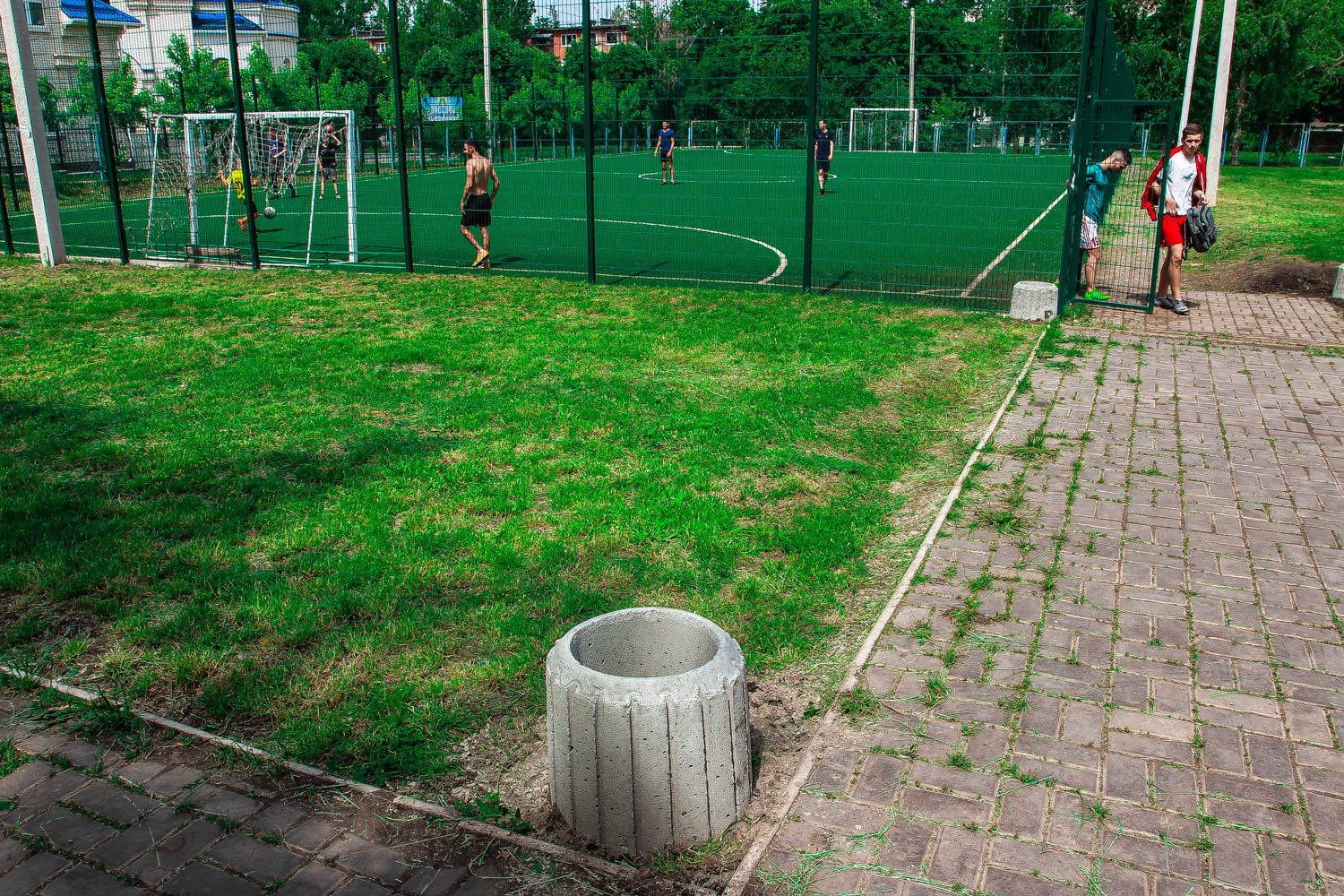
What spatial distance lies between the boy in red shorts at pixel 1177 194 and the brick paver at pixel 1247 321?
461 mm

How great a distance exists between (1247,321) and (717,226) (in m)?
11.0

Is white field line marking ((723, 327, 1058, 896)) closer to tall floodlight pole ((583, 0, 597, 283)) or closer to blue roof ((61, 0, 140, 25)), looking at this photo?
tall floodlight pole ((583, 0, 597, 283))

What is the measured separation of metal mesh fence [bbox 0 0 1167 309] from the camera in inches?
498

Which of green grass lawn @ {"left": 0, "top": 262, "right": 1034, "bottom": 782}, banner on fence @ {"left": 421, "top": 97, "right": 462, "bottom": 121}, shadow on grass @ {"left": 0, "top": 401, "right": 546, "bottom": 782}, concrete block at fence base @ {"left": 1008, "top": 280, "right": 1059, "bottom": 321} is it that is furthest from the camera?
Result: banner on fence @ {"left": 421, "top": 97, "right": 462, "bottom": 121}

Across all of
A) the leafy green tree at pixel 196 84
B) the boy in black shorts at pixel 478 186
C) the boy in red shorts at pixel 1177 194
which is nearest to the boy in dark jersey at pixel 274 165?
the boy in black shorts at pixel 478 186

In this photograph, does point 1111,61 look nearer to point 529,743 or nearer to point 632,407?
point 632,407

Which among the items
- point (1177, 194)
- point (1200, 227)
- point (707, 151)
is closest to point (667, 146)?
point (707, 151)

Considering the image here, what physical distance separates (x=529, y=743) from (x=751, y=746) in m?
0.81

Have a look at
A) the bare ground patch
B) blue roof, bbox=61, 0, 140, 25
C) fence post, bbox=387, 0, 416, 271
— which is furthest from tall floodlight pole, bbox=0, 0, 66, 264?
blue roof, bbox=61, 0, 140, 25

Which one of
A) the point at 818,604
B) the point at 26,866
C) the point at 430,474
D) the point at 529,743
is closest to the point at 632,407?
the point at 430,474

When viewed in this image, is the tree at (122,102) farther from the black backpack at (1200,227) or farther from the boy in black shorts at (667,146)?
the black backpack at (1200,227)

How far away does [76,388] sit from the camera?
8406 mm

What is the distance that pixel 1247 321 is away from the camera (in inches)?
461

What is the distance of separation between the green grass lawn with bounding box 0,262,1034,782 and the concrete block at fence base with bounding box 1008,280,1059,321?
1.31ft
